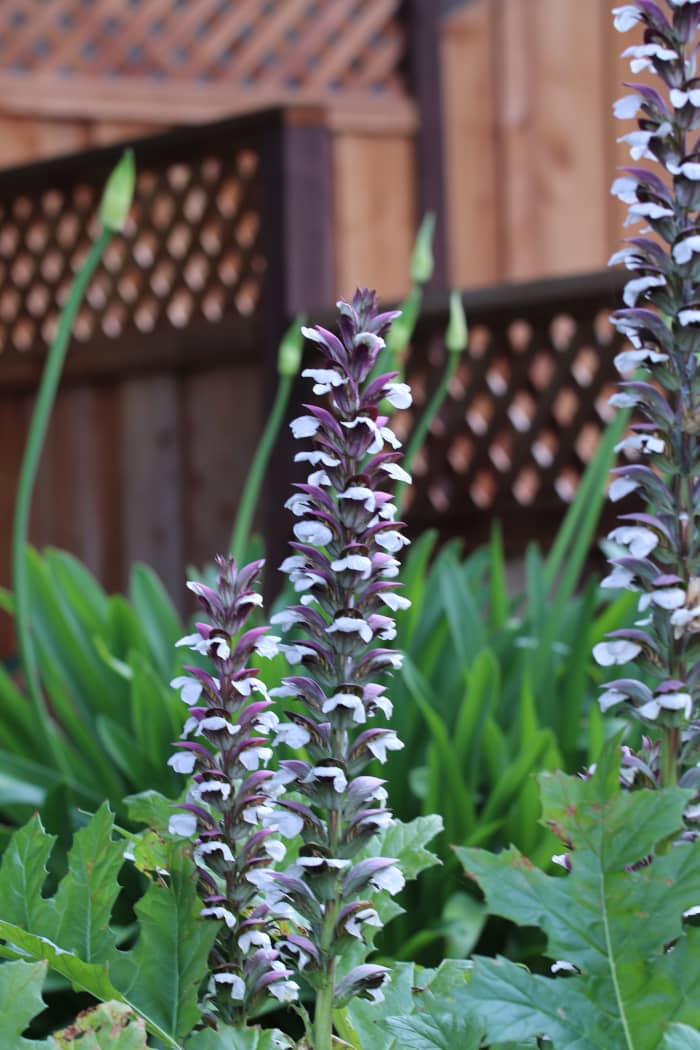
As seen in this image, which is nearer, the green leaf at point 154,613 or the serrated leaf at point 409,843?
the serrated leaf at point 409,843

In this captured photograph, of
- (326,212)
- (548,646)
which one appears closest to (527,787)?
(548,646)

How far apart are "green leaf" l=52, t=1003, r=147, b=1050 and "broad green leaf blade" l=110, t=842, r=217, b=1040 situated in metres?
0.04

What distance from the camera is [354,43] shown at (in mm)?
5219

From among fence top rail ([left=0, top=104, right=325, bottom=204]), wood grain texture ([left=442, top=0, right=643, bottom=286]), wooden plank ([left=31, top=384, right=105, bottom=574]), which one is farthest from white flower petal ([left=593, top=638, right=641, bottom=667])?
wood grain texture ([left=442, top=0, right=643, bottom=286])

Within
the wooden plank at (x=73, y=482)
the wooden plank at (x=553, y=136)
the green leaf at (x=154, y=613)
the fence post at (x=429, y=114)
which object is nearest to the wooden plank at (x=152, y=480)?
the wooden plank at (x=73, y=482)

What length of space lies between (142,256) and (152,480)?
0.67 metres

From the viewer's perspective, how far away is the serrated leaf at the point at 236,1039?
538 millimetres

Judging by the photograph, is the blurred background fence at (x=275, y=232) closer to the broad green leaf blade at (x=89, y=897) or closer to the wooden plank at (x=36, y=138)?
the wooden plank at (x=36, y=138)

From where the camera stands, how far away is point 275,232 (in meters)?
3.73

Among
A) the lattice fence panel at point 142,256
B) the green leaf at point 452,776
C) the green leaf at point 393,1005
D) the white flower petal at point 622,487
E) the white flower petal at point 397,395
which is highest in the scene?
the lattice fence panel at point 142,256

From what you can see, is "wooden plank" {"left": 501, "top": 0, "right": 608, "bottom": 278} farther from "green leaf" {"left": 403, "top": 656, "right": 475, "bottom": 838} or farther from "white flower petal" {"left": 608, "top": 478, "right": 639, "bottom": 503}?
"white flower petal" {"left": 608, "top": 478, "right": 639, "bottom": 503}

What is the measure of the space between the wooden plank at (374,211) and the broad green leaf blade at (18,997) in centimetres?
459

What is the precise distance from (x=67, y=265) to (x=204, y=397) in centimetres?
68

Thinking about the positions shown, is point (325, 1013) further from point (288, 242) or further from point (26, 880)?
point (288, 242)
